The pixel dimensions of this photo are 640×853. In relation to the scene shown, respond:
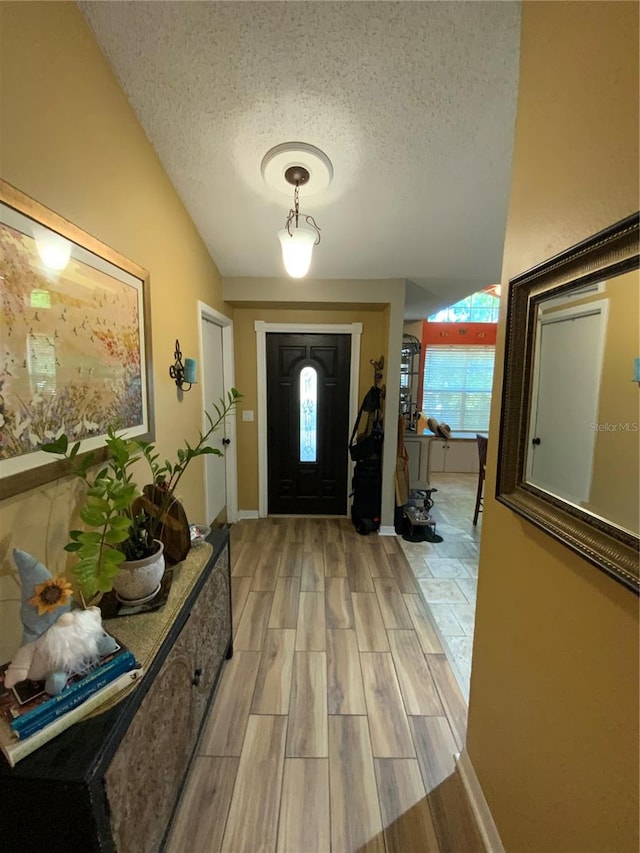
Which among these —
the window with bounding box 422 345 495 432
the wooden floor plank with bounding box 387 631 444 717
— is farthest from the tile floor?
→ the window with bounding box 422 345 495 432

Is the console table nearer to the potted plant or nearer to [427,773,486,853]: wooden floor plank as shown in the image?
the potted plant

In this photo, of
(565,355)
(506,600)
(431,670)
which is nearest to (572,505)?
(565,355)

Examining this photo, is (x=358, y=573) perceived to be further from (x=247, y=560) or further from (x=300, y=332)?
(x=300, y=332)

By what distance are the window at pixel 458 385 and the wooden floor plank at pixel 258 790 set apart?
529cm

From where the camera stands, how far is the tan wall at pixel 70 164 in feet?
2.88

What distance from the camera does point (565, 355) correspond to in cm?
79

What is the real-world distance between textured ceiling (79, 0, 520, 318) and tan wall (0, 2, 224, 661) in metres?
0.15

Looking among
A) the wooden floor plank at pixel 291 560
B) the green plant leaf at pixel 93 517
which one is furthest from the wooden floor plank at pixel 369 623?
the green plant leaf at pixel 93 517

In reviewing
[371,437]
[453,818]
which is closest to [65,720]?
[453,818]

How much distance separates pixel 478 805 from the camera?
115cm

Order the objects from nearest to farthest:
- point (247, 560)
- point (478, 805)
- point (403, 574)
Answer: point (478, 805) → point (403, 574) → point (247, 560)

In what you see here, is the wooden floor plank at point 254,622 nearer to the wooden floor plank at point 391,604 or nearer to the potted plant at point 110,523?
the wooden floor plank at point 391,604

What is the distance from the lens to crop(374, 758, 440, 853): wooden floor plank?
1096 mm

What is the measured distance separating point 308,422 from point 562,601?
2768 mm
